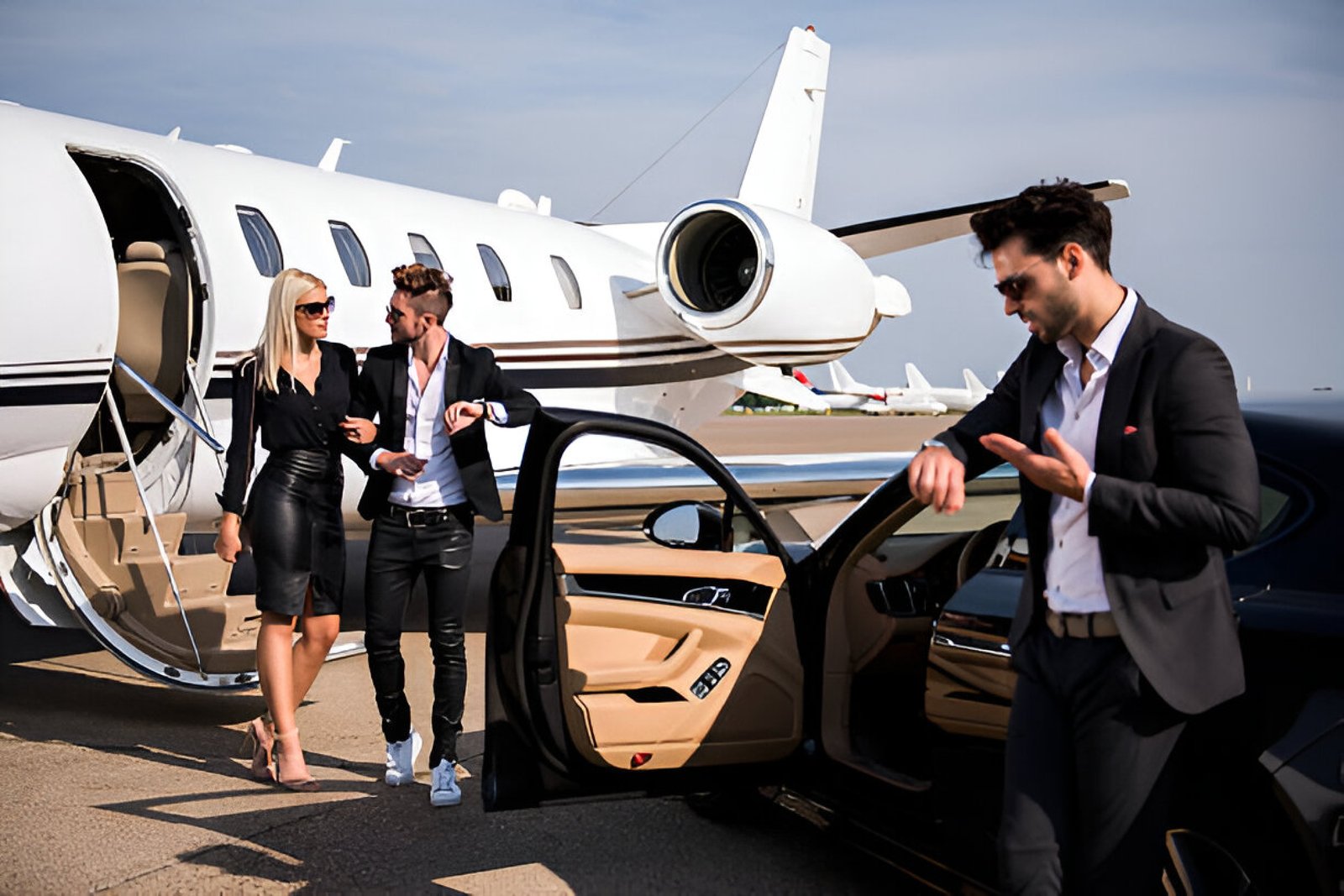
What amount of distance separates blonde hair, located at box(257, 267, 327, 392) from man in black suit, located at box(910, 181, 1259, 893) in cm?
314

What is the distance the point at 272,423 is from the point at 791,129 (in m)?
10.9

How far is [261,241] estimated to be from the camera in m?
8.54

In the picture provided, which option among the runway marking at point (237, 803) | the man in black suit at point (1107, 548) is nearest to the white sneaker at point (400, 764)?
the runway marking at point (237, 803)

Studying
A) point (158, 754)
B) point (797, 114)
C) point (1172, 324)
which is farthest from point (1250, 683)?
point (797, 114)

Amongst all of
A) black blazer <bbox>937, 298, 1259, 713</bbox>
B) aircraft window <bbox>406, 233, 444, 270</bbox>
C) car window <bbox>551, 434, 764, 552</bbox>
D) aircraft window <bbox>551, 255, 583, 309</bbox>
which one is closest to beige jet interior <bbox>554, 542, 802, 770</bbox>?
black blazer <bbox>937, 298, 1259, 713</bbox>

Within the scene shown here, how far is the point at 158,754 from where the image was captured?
217 inches

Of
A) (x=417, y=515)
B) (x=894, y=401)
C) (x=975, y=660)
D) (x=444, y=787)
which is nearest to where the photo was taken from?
(x=975, y=660)

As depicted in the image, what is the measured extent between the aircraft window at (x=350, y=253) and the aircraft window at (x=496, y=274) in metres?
1.43

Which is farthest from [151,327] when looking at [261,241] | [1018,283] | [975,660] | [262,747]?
[1018,283]

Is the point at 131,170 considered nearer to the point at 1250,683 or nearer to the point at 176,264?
the point at 176,264

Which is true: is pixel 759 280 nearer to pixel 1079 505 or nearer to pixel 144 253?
pixel 144 253

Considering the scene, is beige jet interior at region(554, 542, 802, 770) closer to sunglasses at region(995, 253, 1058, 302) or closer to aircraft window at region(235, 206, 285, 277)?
sunglasses at region(995, 253, 1058, 302)

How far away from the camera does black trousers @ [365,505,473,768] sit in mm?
4824

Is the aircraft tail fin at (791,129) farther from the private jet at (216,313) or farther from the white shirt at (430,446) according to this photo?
the white shirt at (430,446)
